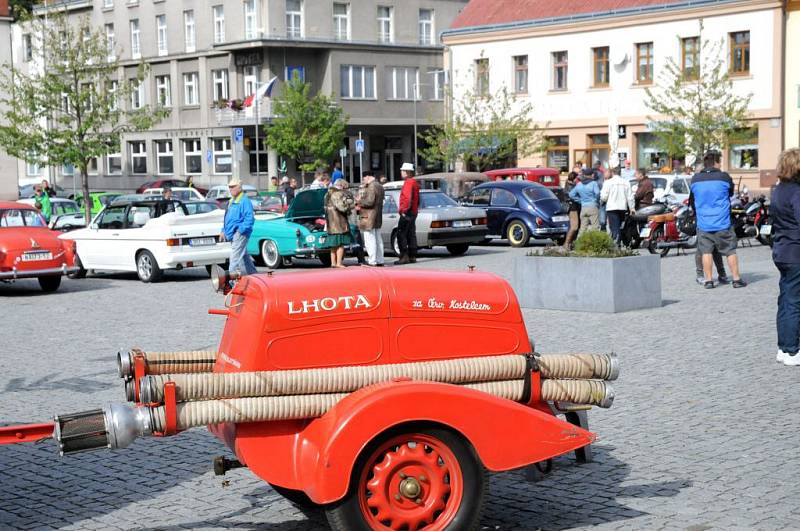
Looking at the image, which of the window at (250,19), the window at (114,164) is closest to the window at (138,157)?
the window at (114,164)

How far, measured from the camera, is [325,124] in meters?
60.9

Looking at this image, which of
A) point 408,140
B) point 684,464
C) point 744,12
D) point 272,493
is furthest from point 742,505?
point 408,140

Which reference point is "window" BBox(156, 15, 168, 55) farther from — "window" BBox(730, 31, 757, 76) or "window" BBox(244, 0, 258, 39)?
"window" BBox(730, 31, 757, 76)

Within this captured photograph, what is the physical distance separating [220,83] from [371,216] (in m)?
44.8

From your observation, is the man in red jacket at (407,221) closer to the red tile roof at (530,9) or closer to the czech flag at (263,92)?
the red tile roof at (530,9)

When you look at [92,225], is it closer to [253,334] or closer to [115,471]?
[115,471]

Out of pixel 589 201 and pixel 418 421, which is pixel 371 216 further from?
pixel 418 421

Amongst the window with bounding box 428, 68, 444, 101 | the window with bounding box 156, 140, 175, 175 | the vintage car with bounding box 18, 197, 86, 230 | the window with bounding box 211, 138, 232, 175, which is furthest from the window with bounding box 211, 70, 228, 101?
the vintage car with bounding box 18, 197, 86, 230

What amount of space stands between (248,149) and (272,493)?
57.7 m

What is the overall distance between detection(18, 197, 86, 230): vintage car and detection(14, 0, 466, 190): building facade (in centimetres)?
2453

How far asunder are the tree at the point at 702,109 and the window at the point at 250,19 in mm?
23870

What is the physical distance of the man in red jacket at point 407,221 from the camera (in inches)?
960

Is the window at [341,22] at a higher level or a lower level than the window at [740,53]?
higher

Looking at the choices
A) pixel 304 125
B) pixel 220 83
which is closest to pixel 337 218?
pixel 304 125
